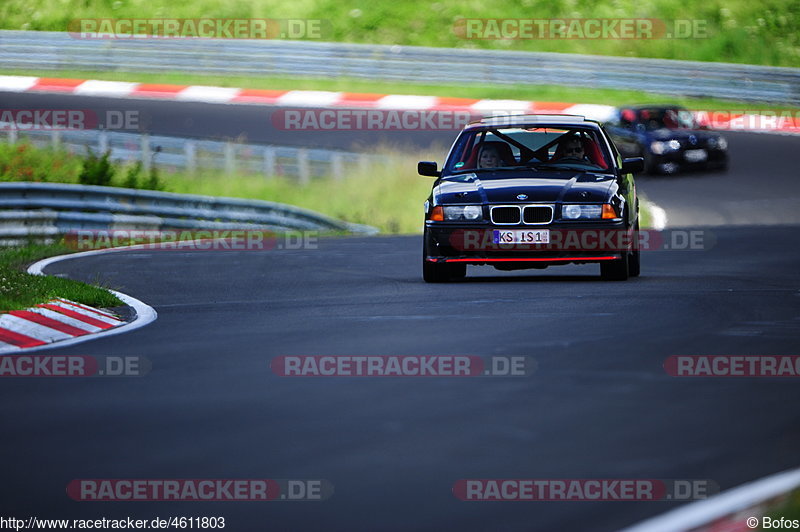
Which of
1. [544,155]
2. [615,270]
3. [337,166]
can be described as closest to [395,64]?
[337,166]

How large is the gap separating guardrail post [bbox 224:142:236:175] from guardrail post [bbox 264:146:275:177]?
556 mm

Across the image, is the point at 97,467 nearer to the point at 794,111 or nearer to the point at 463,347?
the point at 463,347

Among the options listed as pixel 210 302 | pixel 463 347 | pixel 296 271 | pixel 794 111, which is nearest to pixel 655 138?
pixel 794 111

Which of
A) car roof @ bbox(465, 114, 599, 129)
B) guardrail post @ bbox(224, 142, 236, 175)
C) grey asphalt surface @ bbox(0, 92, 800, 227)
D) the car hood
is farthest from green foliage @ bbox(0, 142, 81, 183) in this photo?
the car hood

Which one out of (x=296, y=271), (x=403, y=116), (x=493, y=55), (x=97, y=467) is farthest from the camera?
(x=493, y=55)

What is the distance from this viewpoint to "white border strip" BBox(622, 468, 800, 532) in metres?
4.94

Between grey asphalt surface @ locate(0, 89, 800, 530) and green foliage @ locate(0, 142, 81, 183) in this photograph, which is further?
green foliage @ locate(0, 142, 81, 183)

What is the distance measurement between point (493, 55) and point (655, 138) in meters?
9.11

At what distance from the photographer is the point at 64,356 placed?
9172 millimetres

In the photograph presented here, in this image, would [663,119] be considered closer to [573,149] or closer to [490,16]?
[573,149]

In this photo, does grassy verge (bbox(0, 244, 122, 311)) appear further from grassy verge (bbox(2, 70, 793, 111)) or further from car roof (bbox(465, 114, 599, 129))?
grassy verge (bbox(2, 70, 793, 111))

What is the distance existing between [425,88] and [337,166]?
30.9ft

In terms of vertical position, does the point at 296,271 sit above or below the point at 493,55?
below

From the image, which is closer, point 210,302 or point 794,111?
point 210,302
